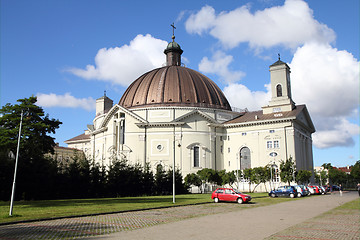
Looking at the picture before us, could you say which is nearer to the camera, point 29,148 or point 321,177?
point 29,148

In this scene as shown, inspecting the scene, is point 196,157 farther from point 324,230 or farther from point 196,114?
point 324,230

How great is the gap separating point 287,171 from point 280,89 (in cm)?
1859

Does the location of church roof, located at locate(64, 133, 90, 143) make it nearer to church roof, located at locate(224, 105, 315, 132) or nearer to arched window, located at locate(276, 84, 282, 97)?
church roof, located at locate(224, 105, 315, 132)

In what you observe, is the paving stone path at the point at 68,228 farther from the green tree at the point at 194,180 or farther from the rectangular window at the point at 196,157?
the rectangular window at the point at 196,157

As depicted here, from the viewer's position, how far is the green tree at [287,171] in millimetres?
50634

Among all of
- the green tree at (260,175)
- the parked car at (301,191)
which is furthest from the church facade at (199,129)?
the parked car at (301,191)

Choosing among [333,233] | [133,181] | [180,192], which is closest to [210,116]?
[180,192]

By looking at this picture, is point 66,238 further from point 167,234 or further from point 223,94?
point 223,94

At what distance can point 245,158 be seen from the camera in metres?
61.6

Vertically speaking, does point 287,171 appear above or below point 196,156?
below

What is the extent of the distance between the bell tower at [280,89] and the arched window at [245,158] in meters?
8.45

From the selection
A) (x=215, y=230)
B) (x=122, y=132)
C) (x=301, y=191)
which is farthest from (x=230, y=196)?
(x=122, y=132)

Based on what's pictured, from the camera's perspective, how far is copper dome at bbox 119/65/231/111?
2512 inches

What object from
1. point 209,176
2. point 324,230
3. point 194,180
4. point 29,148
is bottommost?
point 324,230
